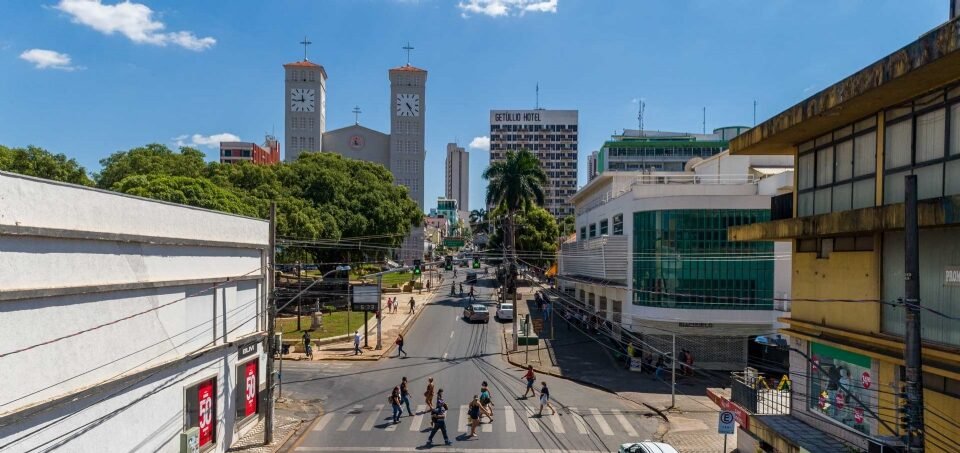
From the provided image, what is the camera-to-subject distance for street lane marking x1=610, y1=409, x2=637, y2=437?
63.0 feet

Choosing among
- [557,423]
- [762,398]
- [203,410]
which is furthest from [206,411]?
[762,398]

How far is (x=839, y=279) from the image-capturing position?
12.5m

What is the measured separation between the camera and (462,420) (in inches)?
797

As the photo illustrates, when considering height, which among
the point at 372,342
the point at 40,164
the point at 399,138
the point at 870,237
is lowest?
the point at 372,342

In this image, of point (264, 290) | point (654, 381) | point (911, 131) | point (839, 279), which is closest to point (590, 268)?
point (654, 381)

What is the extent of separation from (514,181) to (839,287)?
121 ft

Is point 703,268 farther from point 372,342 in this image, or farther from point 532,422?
point 372,342

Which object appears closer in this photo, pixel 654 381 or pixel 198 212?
pixel 198 212

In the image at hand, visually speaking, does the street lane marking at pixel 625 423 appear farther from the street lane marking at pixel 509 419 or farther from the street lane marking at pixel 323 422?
the street lane marking at pixel 323 422

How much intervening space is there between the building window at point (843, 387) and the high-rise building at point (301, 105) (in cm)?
9257

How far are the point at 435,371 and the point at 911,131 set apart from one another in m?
21.4

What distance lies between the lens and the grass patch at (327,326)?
1403 inches

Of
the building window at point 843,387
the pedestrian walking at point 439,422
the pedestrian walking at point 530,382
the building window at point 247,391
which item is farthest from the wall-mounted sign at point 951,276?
the building window at point 247,391

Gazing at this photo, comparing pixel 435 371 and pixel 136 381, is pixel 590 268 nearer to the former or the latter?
pixel 435 371
